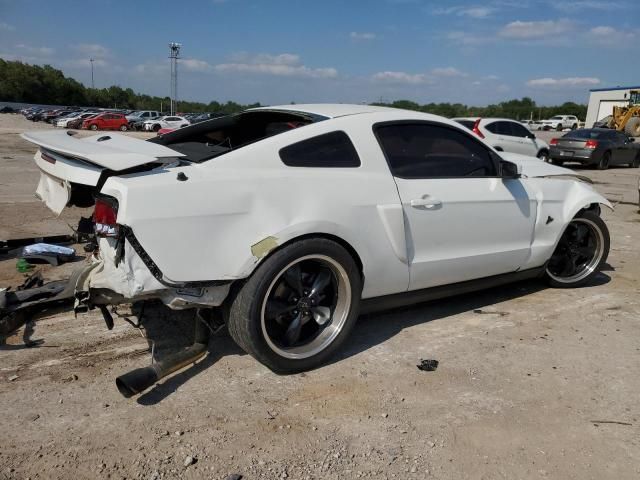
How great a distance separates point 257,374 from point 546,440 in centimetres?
166

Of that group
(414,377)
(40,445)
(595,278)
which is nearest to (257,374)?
(414,377)

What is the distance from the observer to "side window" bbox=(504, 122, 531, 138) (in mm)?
15750

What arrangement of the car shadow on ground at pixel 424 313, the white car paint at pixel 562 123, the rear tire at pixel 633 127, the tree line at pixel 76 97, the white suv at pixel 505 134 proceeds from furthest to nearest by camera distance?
1. the tree line at pixel 76 97
2. the white car paint at pixel 562 123
3. the rear tire at pixel 633 127
4. the white suv at pixel 505 134
5. the car shadow on ground at pixel 424 313

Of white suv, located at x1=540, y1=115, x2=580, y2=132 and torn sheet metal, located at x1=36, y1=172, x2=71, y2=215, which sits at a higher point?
white suv, located at x1=540, y1=115, x2=580, y2=132

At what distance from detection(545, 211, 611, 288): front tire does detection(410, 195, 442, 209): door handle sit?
6.16ft

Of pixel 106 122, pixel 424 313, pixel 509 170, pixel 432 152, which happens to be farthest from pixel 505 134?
pixel 106 122

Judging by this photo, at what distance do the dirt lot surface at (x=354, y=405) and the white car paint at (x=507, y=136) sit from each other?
11.2 meters

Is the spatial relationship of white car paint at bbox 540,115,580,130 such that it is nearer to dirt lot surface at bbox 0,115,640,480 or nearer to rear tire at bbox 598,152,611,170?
rear tire at bbox 598,152,611,170

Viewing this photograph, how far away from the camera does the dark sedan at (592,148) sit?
58.1 ft

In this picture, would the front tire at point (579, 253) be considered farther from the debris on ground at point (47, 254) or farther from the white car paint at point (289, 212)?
the debris on ground at point (47, 254)

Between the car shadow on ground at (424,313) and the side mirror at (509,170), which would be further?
the side mirror at (509,170)

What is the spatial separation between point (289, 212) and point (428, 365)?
4.52 feet

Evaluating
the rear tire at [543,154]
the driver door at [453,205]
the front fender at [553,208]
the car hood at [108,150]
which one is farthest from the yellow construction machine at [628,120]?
the car hood at [108,150]

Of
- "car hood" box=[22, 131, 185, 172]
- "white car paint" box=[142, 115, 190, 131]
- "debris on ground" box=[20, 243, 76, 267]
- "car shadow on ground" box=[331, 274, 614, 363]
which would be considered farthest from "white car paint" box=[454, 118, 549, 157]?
"white car paint" box=[142, 115, 190, 131]
